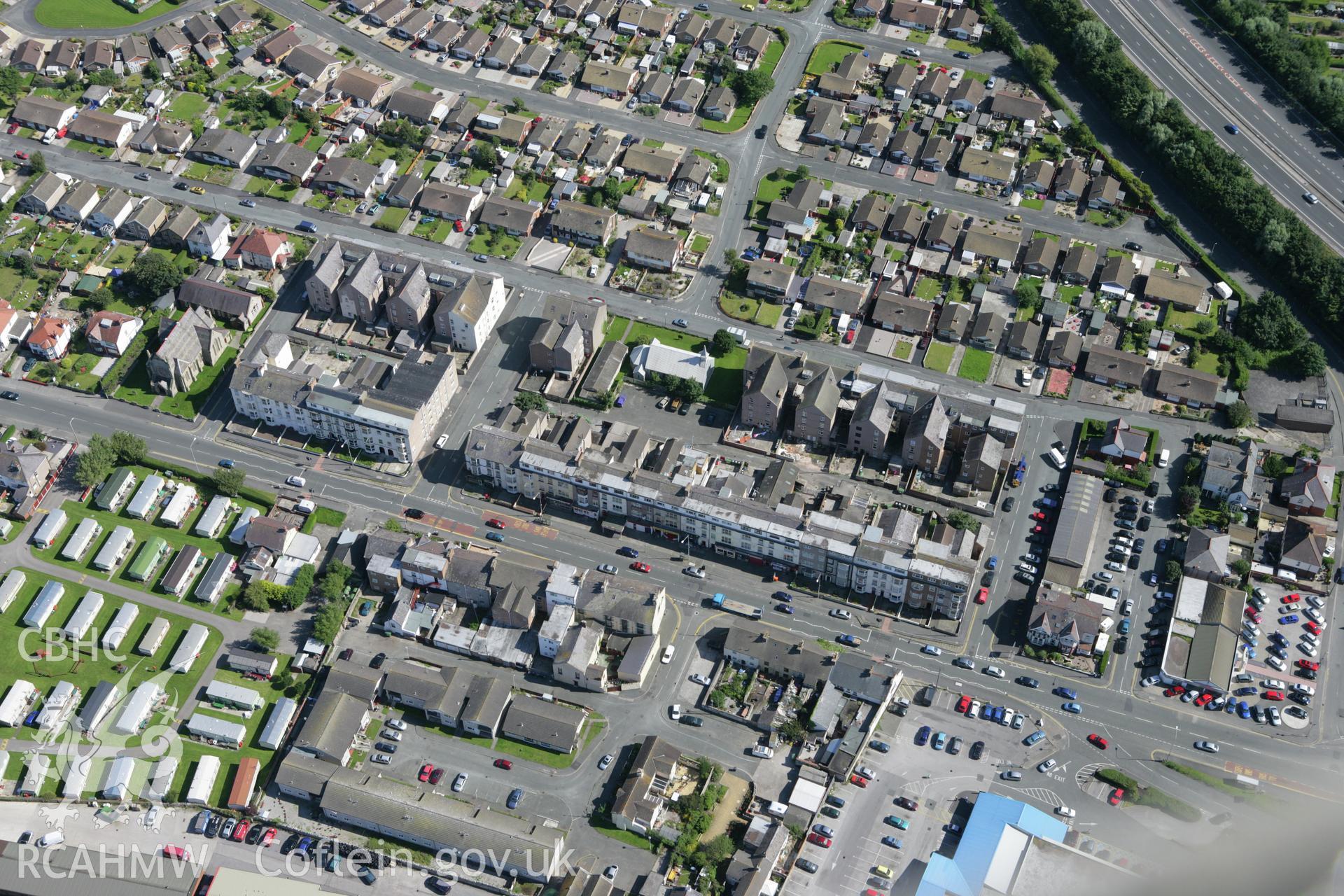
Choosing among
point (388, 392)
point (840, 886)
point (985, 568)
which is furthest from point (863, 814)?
point (388, 392)

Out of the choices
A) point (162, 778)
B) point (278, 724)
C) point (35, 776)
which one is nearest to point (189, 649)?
point (278, 724)

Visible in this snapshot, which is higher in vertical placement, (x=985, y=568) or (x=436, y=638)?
(x=985, y=568)

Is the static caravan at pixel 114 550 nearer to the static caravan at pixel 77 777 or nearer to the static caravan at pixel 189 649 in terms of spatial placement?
the static caravan at pixel 189 649

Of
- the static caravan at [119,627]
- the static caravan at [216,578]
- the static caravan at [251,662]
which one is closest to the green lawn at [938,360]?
the static caravan at [251,662]

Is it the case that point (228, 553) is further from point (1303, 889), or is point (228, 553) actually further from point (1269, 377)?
point (1269, 377)

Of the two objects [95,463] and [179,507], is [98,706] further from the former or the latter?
[95,463]

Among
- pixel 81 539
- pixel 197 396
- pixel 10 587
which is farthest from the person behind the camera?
pixel 197 396

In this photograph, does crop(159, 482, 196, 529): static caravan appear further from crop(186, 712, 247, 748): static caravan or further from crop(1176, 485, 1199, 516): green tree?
crop(1176, 485, 1199, 516): green tree
